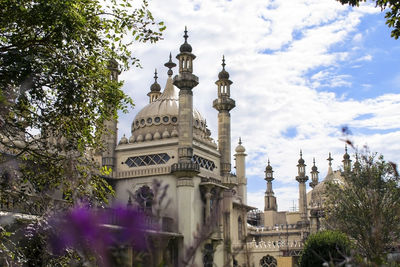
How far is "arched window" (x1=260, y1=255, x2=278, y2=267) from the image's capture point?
39.6m

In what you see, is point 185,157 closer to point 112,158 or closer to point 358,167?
point 112,158

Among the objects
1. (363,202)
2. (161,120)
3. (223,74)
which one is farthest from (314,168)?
(363,202)

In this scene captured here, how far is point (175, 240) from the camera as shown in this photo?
96.3 ft

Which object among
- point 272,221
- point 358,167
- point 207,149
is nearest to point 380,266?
point 358,167

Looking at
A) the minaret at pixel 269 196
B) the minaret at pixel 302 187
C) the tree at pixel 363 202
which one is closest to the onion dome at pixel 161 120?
the tree at pixel 363 202

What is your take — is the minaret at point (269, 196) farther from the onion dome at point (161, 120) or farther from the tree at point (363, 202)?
the tree at point (363, 202)

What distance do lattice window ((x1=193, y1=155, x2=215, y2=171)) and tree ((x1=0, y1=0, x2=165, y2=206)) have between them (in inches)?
631

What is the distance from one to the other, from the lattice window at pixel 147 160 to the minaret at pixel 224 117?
5336 millimetres

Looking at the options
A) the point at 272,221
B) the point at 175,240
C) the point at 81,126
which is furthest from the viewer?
the point at 272,221

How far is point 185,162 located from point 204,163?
149 inches

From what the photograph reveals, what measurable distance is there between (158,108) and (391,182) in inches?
598

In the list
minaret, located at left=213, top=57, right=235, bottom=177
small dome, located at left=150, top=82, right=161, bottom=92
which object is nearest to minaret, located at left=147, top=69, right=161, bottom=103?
small dome, located at left=150, top=82, right=161, bottom=92

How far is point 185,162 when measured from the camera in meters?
29.5

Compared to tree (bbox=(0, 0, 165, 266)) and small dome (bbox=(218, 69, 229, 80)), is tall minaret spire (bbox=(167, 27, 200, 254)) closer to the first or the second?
small dome (bbox=(218, 69, 229, 80))
